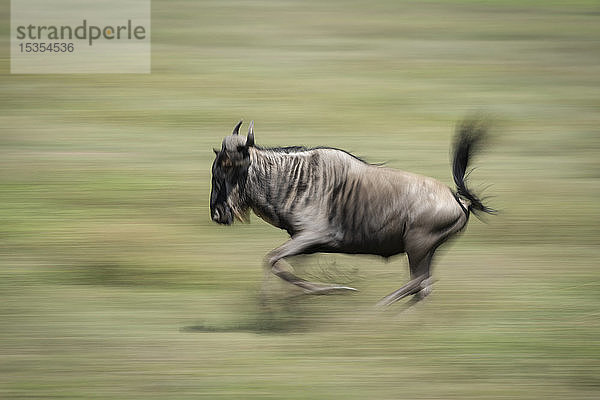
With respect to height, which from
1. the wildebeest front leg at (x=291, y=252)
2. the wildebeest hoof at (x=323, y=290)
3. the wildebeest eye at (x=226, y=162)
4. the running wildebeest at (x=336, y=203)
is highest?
the wildebeest eye at (x=226, y=162)

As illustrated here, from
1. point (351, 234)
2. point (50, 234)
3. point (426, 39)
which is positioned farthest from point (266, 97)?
point (351, 234)

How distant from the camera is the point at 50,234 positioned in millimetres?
10453

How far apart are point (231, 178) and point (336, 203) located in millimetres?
765

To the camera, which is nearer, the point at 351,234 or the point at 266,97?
the point at 351,234

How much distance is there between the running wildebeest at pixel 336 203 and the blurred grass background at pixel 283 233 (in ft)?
1.99

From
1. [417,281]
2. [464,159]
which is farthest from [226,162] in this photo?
[464,159]

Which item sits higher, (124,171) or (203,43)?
(203,43)

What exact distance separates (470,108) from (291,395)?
29.6 ft

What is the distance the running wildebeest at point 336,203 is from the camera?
7.79m

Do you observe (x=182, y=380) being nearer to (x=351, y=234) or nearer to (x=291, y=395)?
(x=291, y=395)

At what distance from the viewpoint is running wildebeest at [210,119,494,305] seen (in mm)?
A: 7793

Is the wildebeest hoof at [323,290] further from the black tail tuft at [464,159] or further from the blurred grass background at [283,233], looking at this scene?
the black tail tuft at [464,159]

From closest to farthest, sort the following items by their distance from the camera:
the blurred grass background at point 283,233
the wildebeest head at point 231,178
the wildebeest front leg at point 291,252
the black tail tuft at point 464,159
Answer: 1. the blurred grass background at point 283,233
2. the wildebeest front leg at point 291,252
3. the wildebeest head at point 231,178
4. the black tail tuft at point 464,159

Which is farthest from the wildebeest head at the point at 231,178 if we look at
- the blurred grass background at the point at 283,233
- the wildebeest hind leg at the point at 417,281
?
the wildebeest hind leg at the point at 417,281
